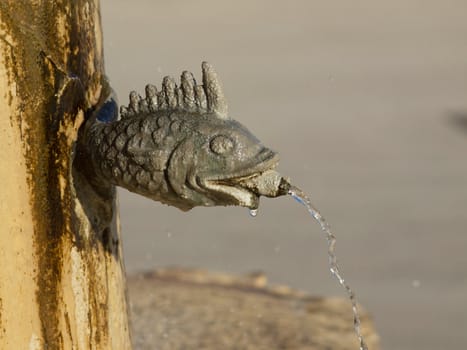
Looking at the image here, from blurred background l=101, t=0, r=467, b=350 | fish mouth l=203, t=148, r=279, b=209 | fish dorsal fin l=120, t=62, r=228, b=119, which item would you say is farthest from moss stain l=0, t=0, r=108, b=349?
blurred background l=101, t=0, r=467, b=350

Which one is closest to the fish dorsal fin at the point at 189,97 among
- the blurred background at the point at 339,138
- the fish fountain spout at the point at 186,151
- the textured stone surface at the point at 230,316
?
the fish fountain spout at the point at 186,151

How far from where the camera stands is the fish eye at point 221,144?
8.12 feet

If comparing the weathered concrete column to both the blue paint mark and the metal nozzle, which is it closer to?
the blue paint mark

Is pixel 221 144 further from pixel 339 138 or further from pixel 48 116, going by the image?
pixel 339 138

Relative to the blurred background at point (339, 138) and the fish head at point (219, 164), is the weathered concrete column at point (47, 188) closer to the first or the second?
the fish head at point (219, 164)

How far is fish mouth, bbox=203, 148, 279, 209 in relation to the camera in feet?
8.07

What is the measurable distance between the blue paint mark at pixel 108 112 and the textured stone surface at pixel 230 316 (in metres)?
1.97

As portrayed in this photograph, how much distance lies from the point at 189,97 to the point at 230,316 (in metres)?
2.62

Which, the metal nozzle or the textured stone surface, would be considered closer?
the metal nozzle

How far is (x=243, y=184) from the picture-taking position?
8.20 ft

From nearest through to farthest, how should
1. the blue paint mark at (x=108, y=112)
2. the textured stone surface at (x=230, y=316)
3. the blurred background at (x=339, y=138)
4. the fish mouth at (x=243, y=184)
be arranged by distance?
the fish mouth at (x=243, y=184) → the blue paint mark at (x=108, y=112) → the textured stone surface at (x=230, y=316) → the blurred background at (x=339, y=138)

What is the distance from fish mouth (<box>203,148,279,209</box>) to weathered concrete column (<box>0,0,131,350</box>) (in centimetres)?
33

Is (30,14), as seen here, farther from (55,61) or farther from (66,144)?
(66,144)

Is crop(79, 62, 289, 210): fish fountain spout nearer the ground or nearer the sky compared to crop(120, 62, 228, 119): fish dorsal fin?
nearer the ground
